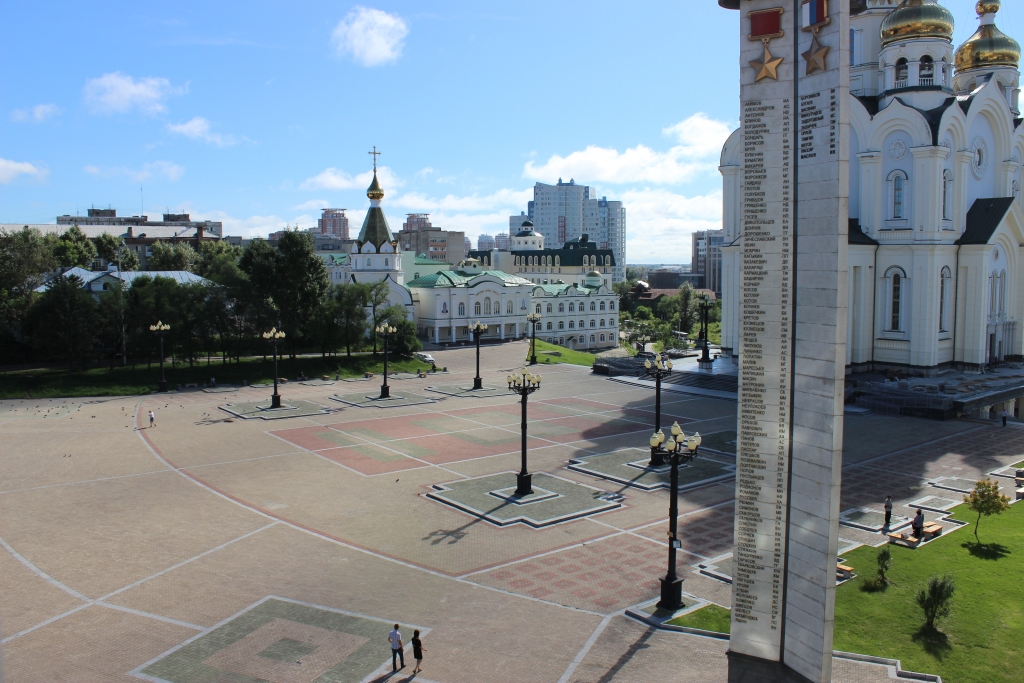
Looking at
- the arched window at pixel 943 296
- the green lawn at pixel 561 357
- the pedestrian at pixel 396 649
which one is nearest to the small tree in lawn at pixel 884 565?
the pedestrian at pixel 396 649

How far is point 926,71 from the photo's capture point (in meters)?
35.7

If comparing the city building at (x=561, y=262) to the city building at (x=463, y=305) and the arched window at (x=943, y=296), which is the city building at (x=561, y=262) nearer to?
the city building at (x=463, y=305)

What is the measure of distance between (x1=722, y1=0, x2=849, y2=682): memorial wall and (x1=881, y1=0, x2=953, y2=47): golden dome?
31.3 metres

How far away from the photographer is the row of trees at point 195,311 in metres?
38.3

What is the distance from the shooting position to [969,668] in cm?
1080

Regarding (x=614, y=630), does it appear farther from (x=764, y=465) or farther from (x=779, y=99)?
(x=779, y=99)

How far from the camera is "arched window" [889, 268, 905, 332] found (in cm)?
3546

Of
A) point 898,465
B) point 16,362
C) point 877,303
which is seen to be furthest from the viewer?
point 16,362

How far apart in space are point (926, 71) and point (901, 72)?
112 cm

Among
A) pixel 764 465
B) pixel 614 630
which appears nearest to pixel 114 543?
pixel 614 630

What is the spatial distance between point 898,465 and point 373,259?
Answer: 45.6m

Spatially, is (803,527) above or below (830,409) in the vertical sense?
below

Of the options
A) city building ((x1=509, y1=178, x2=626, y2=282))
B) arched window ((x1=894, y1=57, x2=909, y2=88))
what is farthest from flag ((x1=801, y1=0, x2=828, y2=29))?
city building ((x1=509, y1=178, x2=626, y2=282))

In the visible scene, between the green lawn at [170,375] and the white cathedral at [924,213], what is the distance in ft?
85.5
